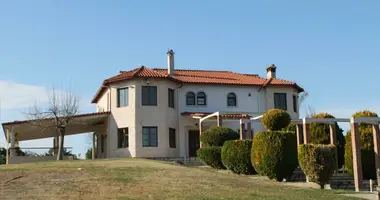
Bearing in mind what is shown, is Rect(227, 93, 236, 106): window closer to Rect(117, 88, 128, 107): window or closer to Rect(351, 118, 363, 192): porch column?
Rect(117, 88, 128, 107): window

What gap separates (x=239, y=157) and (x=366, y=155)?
22.2 feet

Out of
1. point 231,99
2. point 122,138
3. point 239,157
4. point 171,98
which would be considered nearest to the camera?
point 239,157

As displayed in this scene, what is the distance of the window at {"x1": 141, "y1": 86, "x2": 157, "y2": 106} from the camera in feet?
121

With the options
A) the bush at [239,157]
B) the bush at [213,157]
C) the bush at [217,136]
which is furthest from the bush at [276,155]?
the bush at [217,136]

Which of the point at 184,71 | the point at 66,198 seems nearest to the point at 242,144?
the point at 66,198

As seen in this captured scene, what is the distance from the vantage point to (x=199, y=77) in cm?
4194

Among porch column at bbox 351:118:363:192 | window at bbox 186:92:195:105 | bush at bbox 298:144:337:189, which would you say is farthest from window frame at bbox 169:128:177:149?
porch column at bbox 351:118:363:192

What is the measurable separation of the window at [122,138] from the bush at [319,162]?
A: 55.8ft

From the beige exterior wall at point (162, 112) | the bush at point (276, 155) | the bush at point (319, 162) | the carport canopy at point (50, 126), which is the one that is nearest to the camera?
the bush at point (319, 162)

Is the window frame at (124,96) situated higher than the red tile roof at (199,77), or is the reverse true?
the red tile roof at (199,77)

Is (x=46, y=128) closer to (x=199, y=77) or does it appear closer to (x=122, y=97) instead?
(x=122, y=97)

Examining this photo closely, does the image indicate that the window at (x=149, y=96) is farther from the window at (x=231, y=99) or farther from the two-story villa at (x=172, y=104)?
the window at (x=231, y=99)

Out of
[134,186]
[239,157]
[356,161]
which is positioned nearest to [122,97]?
[239,157]

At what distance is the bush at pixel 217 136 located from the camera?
3086 centimetres
